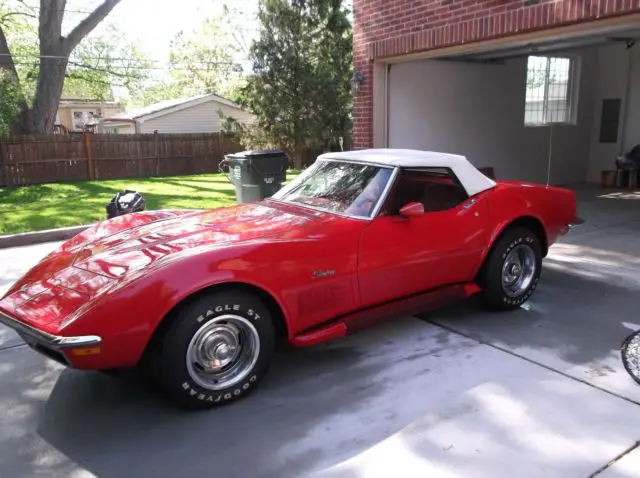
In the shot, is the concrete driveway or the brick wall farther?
the brick wall

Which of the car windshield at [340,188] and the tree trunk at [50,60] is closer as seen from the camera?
the car windshield at [340,188]

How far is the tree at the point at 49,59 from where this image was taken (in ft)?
59.8

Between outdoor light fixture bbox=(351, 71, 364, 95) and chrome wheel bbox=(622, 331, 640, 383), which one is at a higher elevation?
outdoor light fixture bbox=(351, 71, 364, 95)

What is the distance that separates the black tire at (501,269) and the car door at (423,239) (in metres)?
0.16

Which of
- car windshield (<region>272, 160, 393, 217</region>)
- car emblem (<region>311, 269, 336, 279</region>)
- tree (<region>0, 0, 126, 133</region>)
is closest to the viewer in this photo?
car emblem (<region>311, 269, 336, 279</region>)

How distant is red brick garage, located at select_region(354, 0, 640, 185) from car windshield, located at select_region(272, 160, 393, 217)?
145 inches

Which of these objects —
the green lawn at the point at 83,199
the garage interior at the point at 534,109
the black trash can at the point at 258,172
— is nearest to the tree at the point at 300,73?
the green lawn at the point at 83,199

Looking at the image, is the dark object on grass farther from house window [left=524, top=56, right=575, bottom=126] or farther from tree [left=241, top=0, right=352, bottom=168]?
house window [left=524, top=56, right=575, bottom=126]

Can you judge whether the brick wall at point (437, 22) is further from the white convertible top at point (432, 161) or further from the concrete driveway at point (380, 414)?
the concrete driveway at point (380, 414)

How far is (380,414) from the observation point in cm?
321

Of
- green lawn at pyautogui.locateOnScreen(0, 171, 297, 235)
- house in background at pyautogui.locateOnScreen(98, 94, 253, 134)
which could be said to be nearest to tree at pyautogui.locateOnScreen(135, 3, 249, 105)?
house in background at pyautogui.locateOnScreen(98, 94, 253, 134)

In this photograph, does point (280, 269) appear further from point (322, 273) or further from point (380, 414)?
point (380, 414)

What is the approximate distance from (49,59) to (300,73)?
958 centimetres

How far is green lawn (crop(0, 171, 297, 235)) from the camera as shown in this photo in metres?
9.61
